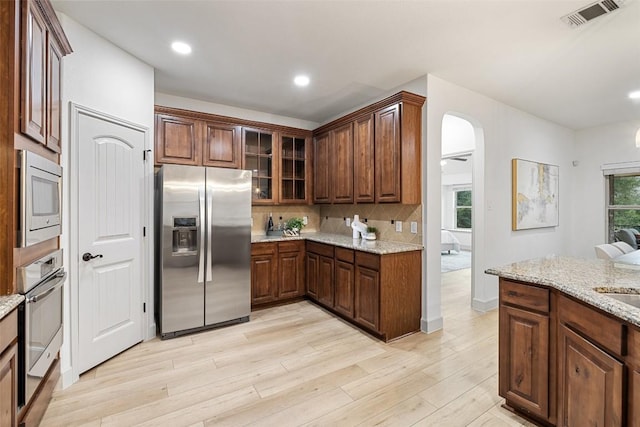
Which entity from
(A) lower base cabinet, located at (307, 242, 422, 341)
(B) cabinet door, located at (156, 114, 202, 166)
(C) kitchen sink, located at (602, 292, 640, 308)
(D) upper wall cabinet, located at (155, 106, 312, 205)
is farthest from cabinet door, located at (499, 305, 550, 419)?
(B) cabinet door, located at (156, 114, 202, 166)

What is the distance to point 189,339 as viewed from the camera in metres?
3.09

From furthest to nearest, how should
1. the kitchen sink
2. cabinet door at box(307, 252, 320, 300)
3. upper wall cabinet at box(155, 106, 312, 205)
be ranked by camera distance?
1. cabinet door at box(307, 252, 320, 300)
2. upper wall cabinet at box(155, 106, 312, 205)
3. the kitchen sink

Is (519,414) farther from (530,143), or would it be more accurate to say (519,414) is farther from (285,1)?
(530,143)

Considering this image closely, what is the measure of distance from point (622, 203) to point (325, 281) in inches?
208

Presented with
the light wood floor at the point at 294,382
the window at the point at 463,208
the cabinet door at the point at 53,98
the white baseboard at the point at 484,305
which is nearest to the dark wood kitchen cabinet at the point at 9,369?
the light wood floor at the point at 294,382

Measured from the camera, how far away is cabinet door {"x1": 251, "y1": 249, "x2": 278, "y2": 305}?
386 centimetres

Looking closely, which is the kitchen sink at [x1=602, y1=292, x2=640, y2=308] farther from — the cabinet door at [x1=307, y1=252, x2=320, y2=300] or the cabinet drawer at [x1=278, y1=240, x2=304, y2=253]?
the cabinet drawer at [x1=278, y1=240, x2=304, y2=253]

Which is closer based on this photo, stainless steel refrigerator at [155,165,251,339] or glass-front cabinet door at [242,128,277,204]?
stainless steel refrigerator at [155,165,251,339]

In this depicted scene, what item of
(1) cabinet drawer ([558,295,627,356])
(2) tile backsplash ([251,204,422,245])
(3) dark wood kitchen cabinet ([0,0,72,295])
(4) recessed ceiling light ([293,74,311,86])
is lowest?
(1) cabinet drawer ([558,295,627,356])

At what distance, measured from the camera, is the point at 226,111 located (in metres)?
4.23

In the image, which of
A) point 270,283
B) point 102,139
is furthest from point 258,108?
point 270,283

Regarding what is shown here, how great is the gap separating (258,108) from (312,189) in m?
1.42

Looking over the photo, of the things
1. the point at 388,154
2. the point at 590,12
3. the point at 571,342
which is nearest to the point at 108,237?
the point at 388,154

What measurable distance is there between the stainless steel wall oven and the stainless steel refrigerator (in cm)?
116
